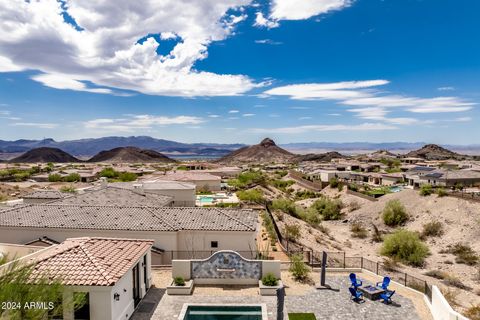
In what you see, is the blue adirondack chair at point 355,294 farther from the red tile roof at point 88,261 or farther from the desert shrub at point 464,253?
the desert shrub at point 464,253

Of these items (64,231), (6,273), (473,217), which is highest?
(6,273)

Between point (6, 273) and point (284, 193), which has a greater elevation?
point (6, 273)

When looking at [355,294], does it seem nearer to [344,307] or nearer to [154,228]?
[344,307]

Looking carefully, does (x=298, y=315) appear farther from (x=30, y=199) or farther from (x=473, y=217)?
(x=473, y=217)

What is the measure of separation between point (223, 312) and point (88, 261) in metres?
7.02

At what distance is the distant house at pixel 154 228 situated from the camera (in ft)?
87.4

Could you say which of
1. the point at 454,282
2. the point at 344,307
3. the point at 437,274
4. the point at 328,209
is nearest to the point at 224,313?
the point at 344,307

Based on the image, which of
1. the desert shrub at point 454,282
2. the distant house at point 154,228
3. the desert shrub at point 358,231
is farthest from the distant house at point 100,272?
the desert shrub at point 358,231

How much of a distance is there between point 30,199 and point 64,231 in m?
19.4

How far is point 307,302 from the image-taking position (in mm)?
19578

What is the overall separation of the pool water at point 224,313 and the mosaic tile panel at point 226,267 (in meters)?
3.22

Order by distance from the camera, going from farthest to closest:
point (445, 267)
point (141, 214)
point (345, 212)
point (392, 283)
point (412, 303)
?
point (345, 212) < point (445, 267) < point (141, 214) < point (392, 283) < point (412, 303)

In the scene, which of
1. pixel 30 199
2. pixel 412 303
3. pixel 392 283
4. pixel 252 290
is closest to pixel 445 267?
pixel 392 283

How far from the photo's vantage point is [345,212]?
6594 centimetres
